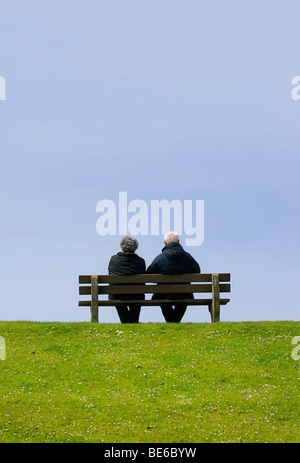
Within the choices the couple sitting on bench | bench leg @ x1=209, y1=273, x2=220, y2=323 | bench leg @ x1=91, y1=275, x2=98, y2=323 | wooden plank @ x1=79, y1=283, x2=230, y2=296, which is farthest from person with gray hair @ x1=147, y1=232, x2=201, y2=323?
bench leg @ x1=91, y1=275, x2=98, y2=323

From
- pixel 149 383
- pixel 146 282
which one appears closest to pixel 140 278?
pixel 146 282

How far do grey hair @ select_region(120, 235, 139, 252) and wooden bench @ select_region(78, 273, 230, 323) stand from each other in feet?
3.13

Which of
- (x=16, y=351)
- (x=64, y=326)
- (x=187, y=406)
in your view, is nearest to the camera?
(x=187, y=406)

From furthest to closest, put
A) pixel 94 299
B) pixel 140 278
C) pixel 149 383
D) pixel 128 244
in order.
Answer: pixel 128 244
pixel 140 278
pixel 94 299
pixel 149 383

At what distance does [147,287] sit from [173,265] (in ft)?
3.64

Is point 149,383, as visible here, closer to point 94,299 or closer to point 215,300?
point 94,299

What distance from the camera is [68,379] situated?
17156 mm

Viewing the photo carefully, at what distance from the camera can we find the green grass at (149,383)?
47.0ft

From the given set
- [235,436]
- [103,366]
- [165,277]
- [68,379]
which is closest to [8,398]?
[68,379]

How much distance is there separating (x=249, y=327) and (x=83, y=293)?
539 centimetres

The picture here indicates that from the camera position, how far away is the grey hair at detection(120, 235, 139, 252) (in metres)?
21.9

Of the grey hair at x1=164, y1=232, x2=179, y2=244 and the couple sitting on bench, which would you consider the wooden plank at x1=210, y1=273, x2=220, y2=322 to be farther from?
the grey hair at x1=164, y1=232, x2=179, y2=244

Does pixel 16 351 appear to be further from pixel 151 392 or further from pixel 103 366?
pixel 151 392

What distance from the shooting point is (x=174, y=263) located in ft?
71.5
